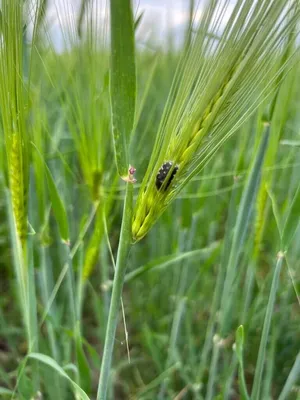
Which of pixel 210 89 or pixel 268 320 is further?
pixel 268 320

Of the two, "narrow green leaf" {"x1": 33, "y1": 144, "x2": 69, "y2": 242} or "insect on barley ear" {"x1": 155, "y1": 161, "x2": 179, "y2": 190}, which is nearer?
"insect on barley ear" {"x1": 155, "y1": 161, "x2": 179, "y2": 190}

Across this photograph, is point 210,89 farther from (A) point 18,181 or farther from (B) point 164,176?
(A) point 18,181

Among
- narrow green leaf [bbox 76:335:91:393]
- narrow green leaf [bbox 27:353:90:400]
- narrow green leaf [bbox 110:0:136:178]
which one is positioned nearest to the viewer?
narrow green leaf [bbox 110:0:136:178]

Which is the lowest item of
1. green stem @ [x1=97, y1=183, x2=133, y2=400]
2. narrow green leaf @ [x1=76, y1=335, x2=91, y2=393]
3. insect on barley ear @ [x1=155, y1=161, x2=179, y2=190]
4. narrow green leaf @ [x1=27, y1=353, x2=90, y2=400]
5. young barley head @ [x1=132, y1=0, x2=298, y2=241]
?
narrow green leaf @ [x1=76, y1=335, x2=91, y2=393]

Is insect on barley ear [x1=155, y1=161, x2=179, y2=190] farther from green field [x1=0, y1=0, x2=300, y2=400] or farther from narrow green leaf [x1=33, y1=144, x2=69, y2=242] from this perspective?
narrow green leaf [x1=33, y1=144, x2=69, y2=242]

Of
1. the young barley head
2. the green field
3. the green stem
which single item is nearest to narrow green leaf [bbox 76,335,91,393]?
the green field

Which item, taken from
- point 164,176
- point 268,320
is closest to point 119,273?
point 164,176

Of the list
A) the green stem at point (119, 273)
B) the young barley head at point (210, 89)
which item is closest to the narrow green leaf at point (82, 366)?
the green stem at point (119, 273)

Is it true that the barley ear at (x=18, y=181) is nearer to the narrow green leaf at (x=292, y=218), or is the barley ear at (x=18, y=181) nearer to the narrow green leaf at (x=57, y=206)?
the narrow green leaf at (x=57, y=206)
